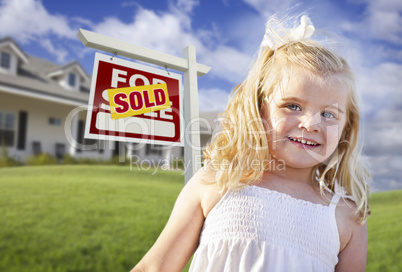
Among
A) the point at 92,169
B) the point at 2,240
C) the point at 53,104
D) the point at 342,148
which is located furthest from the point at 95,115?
the point at 53,104

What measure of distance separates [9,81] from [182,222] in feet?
32.7

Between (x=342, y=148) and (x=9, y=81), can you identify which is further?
(x=9, y=81)

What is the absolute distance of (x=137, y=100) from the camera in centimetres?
206

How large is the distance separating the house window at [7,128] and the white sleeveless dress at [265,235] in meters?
Answer: 10.3

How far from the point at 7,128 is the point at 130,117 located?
9.41 m

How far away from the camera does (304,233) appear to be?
97 centimetres

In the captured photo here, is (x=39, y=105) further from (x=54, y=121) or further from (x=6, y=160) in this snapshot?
(x=6, y=160)

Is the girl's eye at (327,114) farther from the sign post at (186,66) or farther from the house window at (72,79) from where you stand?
the house window at (72,79)

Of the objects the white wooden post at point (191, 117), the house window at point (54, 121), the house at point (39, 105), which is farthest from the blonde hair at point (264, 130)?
the house window at point (54, 121)

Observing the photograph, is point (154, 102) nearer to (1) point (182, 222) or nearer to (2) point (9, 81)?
(1) point (182, 222)

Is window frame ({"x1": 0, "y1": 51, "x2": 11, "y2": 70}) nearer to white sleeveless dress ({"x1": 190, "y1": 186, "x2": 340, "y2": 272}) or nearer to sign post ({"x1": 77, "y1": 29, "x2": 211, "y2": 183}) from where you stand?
sign post ({"x1": 77, "y1": 29, "x2": 211, "y2": 183})

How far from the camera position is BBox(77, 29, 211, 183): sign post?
1.97 m

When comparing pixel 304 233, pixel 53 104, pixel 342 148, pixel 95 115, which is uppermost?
pixel 53 104

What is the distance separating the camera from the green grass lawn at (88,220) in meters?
5.00
